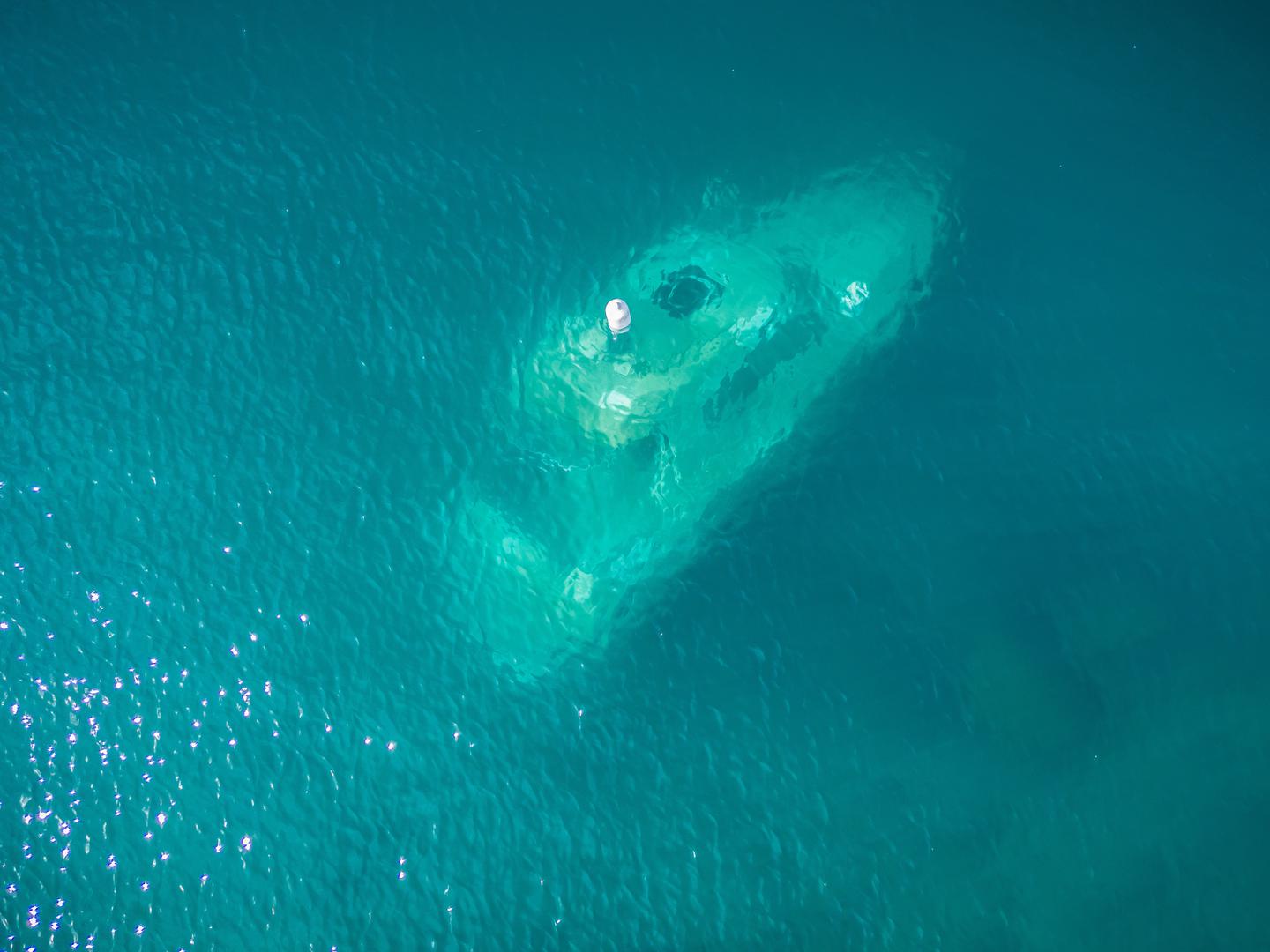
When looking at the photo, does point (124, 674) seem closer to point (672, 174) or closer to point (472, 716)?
point (472, 716)

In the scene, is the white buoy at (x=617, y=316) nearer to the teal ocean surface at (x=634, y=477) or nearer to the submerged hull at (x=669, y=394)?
the submerged hull at (x=669, y=394)

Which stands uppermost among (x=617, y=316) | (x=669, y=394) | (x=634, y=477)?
(x=617, y=316)

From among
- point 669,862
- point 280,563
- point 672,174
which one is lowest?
point 669,862

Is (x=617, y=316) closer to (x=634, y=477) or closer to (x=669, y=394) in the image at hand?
(x=669, y=394)

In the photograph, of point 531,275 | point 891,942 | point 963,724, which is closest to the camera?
point 891,942

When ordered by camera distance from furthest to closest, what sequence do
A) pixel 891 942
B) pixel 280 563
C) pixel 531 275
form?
1. pixel 531 275
2. pixel 280 563
3. pixel 891 942

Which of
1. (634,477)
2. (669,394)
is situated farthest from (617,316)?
(634,477)

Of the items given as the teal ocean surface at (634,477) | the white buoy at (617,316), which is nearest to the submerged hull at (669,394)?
the teal ocean surface at (634,477)

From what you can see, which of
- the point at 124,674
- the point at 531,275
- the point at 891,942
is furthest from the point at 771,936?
the point at 531,275
